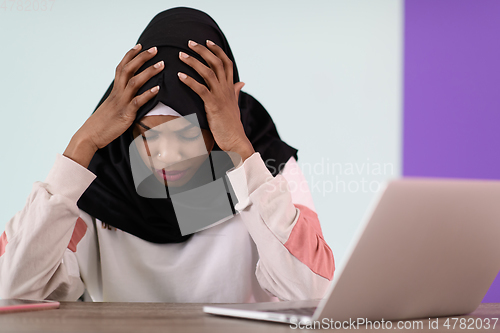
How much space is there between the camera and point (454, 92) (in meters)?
2.61

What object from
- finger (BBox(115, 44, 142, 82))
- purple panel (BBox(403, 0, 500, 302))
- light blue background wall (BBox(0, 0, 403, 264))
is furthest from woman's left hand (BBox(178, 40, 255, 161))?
purple panel (BBox(403, 0, 500, 302))

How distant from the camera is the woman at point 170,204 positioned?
88 centimetres

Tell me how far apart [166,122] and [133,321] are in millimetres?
603

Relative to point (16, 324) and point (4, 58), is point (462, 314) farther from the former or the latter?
point (4, 58)

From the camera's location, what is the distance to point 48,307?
2.03ft

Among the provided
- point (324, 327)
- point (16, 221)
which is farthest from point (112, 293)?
point (324, 327)

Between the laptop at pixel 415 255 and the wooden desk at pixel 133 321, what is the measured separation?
0.09ft

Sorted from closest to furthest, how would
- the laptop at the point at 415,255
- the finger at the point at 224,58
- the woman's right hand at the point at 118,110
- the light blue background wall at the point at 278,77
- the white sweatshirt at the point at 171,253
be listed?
the laptop at the point at 415,255 < the white sweatshirt at the point at 171,253 < the woman's right hand at the point at 118,110 < the finger at the point at 224,58 < the light blue background wall at the point at 278,77

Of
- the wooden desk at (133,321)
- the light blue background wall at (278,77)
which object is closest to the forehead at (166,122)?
the wooden desk at (133,321)

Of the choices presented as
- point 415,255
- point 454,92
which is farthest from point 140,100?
point 454,92

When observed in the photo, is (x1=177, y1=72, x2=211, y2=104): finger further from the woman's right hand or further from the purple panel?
the purple panel

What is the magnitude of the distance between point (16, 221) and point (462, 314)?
82 cm

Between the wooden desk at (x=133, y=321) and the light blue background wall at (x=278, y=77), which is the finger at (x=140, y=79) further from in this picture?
the light blue background wall at (x=278, y=77)

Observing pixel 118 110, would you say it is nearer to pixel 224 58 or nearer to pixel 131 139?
pixel 131 139
